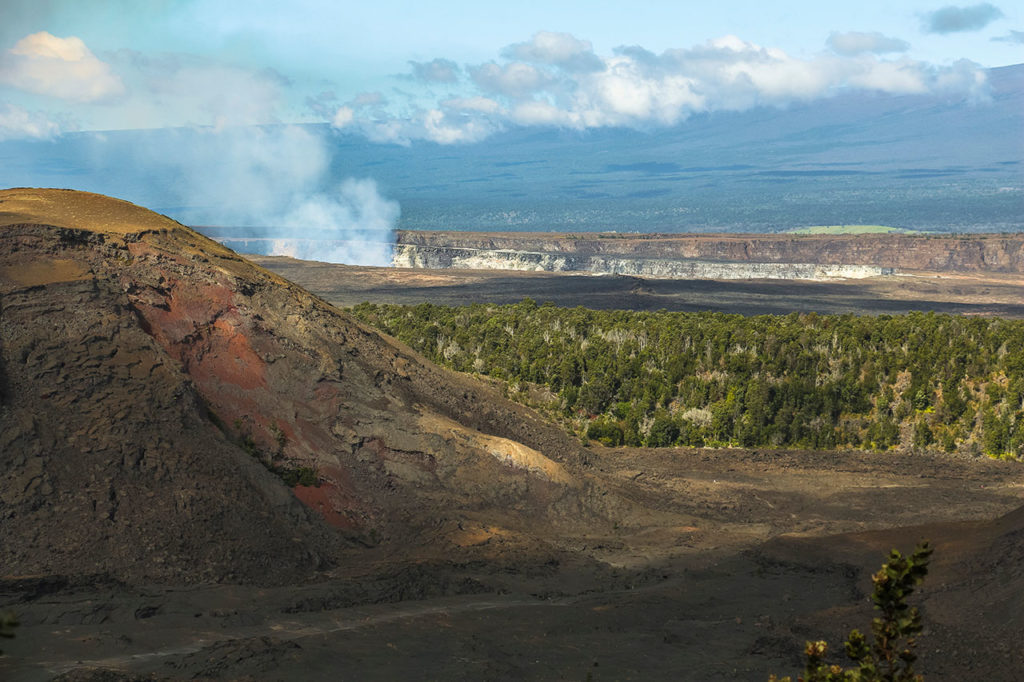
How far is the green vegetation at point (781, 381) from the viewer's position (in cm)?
3431

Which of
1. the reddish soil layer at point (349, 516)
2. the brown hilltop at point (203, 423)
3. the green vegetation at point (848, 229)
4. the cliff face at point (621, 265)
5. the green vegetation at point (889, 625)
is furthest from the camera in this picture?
the green vegetation at point (848, 229)

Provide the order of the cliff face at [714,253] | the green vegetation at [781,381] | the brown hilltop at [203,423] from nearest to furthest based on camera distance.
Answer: the brown hilltop at [203,423], the green vegetation at [781,381], the cliff face at [714,253]

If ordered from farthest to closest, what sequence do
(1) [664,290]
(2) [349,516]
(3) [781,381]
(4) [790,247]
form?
1. (4) [790,247]
2. (1) [664,290]
3. (3) [781,381]
4. (2) [349,516]

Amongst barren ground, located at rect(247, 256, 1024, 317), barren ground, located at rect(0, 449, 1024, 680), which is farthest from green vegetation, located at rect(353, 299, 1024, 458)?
barren ground, located at rect(247, 256, 1024, 317)

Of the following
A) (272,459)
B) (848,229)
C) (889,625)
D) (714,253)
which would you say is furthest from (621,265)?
(889,625)

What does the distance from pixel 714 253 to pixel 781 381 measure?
3080 inches

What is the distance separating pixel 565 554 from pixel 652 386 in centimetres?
1539

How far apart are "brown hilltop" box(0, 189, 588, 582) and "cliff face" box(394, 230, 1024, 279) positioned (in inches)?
2925

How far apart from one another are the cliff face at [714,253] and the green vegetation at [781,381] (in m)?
60.4

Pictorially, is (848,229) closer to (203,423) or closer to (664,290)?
(664,290)

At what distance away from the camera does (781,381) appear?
36.6 meters

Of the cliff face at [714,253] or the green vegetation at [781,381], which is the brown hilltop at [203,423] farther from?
the cliff face at [714,253]

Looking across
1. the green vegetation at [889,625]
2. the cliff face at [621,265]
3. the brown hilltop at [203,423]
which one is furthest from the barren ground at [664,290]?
the green vegetation at [889,625]

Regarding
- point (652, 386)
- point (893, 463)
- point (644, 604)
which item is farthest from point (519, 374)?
point (644, 604)
